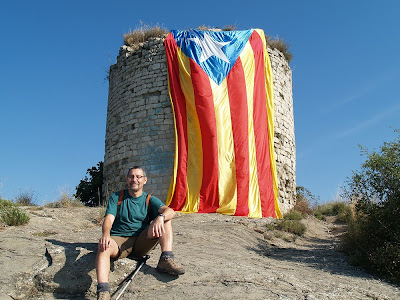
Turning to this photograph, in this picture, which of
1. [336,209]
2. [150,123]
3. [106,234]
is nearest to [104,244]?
[106,234]

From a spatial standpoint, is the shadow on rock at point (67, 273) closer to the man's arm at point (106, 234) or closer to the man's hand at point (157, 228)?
the man's arm at point (106, 234)

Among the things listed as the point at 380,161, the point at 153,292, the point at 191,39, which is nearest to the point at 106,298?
the point at 153,292

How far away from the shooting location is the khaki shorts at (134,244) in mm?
3893

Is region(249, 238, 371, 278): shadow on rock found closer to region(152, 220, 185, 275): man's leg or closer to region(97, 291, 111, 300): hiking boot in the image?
region(152, 220, 185, 275): man's leg

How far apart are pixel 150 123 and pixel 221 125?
183 centimetres

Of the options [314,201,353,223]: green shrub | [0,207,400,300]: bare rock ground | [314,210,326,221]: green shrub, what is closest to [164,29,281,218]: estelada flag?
[0,207,400,300]: bare rock ground

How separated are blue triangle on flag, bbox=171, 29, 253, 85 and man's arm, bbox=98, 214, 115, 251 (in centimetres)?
598

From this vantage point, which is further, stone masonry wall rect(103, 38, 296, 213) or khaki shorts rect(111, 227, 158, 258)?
stone masonry wall rect(103, 38, 296, 213)

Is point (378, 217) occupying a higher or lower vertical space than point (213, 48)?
lower

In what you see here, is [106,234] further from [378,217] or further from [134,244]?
[378,217]

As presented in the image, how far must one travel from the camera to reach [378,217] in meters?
5.58

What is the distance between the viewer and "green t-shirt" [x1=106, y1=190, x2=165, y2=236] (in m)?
3.98

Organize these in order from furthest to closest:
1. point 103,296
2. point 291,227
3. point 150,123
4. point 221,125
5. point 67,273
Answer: point 150,123
point 221,125
point 291,227
point 67,273
point 103,296

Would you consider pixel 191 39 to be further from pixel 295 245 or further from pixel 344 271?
pixel 344 271
